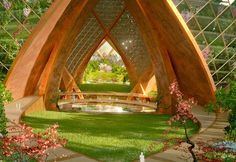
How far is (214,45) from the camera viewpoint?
70.0 ft

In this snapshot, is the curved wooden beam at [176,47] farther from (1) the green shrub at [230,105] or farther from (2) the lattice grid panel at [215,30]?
(1) the green shrub at [230,105]

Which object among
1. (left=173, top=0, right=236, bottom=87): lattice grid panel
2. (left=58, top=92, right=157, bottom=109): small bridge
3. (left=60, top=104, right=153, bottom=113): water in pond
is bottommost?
(left=60, top=104, right=153, bottom=113): water in pond

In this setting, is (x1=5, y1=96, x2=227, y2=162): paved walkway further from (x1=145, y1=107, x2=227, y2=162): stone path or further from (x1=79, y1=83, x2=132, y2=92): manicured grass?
(x1=79, y1=83, x2=132, y2=92): manicured grass

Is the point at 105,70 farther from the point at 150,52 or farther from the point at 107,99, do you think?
the point at 150,52

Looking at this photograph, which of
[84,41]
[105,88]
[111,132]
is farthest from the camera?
[105,88]

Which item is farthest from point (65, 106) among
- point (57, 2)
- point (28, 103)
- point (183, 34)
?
point (183, 34)

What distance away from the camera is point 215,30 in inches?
838

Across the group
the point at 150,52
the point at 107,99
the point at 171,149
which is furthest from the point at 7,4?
the point at 171,149

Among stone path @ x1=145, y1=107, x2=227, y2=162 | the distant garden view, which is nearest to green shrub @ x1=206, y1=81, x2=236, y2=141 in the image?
stone path @ x1=145, y1=107, x2=227, y2=162

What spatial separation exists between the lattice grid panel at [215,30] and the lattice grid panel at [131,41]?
1171 cm

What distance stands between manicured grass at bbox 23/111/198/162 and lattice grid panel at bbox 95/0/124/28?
1351cm

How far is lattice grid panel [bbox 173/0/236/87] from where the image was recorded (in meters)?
20.6

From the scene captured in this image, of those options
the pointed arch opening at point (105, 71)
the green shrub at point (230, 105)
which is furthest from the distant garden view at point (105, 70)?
the green shrub at point (230, 105)

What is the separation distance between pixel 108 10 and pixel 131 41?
3.55 m
